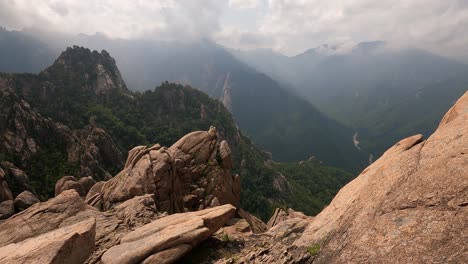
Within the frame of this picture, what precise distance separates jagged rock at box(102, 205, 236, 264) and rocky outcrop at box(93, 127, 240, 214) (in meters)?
17.2

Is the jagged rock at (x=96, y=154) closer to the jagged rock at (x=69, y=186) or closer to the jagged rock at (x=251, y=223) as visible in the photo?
the jagged rock at (x=69, y=186)

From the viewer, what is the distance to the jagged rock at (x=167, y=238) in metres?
20.5

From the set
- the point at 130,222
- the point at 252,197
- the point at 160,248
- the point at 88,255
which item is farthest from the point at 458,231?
the point at 252,197

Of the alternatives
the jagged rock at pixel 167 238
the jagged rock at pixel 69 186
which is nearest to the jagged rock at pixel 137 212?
the jagged rock at pixel 167 238

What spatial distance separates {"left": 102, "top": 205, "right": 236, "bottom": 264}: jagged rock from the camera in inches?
809

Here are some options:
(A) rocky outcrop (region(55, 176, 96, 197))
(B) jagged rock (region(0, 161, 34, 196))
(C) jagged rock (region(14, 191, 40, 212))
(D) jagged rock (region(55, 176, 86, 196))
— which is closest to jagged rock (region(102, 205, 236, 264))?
(C) jagged rock (region(14, 191, 40, 212))

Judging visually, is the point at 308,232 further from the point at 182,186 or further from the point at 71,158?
the point at 71,158

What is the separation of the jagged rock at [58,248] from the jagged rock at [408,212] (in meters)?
13.8

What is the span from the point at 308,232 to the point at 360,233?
13.4ft

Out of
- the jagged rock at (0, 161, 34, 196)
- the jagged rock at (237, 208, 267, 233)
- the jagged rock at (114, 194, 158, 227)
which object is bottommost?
the jagged rock at (237, 208, 267, 233)

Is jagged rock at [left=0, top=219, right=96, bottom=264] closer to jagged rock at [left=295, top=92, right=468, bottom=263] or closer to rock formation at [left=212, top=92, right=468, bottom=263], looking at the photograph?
rock formation at [left=212, top=92, right=468, bottom=263]

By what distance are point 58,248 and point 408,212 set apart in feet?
64.7

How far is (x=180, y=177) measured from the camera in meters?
50.1

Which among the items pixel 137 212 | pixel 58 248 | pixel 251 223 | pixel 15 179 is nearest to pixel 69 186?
pixel 15 179
